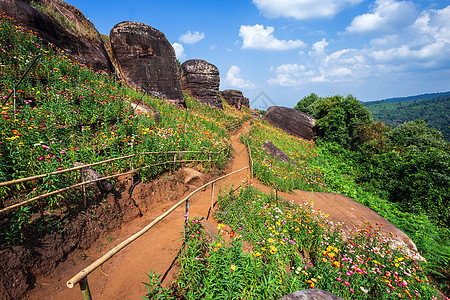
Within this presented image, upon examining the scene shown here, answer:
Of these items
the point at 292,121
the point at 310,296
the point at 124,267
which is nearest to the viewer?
the point at 310,296

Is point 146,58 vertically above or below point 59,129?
above

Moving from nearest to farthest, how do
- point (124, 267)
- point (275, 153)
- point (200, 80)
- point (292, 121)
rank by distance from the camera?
point (124, 267), point (275, 153), point (200, 80), point (292, 121)

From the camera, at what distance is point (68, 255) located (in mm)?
3373

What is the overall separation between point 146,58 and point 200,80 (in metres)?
7.03

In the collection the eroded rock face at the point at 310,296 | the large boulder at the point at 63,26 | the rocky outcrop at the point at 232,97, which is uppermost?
the large boulder at the point at 63,26

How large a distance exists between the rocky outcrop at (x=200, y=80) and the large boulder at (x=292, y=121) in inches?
377

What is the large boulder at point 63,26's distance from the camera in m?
8.31

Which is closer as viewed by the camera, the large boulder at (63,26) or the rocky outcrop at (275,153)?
the large boulder at (63,26)

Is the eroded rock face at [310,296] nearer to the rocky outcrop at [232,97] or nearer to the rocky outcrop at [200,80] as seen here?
the rocky outcrop at [200,80]

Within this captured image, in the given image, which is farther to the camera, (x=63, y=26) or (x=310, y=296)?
(x=63, y=26)

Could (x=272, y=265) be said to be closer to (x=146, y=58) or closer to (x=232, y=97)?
(x=146, y=58)

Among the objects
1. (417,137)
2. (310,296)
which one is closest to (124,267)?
(310,296)

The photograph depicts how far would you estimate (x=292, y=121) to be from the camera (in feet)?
82.4

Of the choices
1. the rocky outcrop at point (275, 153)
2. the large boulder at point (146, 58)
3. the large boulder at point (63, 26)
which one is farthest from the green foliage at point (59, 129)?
the rocky outcrop at point (275, 153)
